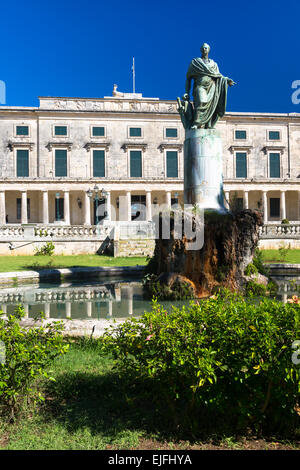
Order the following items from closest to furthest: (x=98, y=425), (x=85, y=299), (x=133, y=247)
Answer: (x=98, y=425) < (x=85, y=299) < (x=133, y=247)

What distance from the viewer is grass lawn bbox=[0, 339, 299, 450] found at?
9.38 feet

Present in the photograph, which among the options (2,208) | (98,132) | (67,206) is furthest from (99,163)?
(2,208)

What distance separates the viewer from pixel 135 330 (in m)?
3.35

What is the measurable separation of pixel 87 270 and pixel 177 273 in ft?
16.3

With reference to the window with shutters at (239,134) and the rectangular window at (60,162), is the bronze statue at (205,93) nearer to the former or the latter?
the rectangular window at (60,162)

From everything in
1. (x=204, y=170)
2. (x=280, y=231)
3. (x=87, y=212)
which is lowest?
(x=280, y=231)

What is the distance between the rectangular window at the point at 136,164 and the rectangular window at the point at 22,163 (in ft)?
36.0

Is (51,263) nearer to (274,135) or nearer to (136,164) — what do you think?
(136,164)

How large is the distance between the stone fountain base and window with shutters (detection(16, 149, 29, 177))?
35.6m

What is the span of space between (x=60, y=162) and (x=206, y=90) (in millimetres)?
32735

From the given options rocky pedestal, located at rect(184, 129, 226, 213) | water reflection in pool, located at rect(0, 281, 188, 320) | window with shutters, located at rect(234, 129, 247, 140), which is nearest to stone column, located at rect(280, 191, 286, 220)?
window with shutters, located at rect(234, 129, 247, 140)

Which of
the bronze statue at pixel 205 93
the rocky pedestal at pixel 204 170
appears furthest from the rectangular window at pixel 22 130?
the rocky pedestal at pixel 204 170

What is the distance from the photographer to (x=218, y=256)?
8961 millimetres

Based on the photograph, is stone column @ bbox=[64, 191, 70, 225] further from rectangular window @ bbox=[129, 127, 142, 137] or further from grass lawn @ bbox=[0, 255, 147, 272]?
grass lawn @ bbox=[0, 255, 147, 272]
